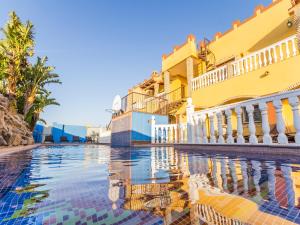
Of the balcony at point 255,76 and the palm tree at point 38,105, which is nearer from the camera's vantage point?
the balcony at point 255,76

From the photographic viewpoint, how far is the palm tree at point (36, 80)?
558 inches

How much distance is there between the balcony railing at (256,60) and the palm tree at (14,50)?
12.4 metres

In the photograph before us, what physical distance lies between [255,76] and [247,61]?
2.84 feet

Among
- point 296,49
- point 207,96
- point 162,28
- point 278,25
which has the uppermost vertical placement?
point 162,28

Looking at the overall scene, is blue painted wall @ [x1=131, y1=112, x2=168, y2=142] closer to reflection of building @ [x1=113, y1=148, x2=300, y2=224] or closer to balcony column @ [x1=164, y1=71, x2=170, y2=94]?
balcony column @ [x1=164, y1=71, x2=170, y2=94]

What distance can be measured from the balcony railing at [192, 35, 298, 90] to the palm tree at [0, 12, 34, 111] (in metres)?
12.4

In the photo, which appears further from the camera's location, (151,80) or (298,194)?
(151,80)

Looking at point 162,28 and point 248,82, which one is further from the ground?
point 162,28

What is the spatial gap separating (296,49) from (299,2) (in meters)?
1.69

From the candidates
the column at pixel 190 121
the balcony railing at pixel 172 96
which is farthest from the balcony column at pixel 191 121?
the balcony railing at pixel 172 96

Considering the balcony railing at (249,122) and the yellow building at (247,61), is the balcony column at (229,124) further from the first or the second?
the yellow building at (247,61)

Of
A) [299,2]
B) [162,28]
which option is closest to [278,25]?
[299,2]

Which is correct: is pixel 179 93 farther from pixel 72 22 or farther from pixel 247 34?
pixel 72 22

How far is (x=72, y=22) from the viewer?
50.6 feet
